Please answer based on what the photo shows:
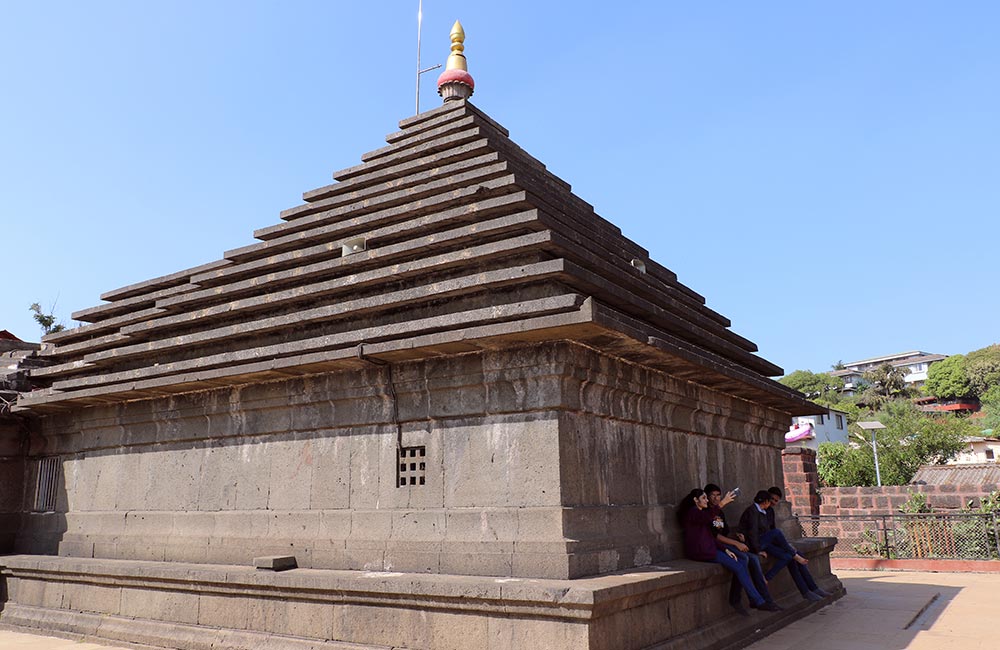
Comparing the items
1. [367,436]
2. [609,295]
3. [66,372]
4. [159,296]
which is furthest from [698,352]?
[66,372]

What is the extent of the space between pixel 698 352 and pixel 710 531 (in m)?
1.96

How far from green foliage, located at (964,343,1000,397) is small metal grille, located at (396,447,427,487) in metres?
100

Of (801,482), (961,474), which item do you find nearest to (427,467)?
(801,482)

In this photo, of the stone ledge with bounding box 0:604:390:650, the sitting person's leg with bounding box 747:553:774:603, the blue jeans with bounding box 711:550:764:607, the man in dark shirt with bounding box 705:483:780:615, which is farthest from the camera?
the sitting person's leg with bounding box 747:553:774:603

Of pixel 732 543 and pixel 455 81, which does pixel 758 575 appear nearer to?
pixel 732 543

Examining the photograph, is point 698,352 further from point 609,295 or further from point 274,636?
point 274,636

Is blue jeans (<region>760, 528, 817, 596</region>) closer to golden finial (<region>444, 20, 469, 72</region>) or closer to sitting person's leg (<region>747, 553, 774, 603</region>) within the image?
sitting person's leg (<region>747, 553, 774, 603</region>)

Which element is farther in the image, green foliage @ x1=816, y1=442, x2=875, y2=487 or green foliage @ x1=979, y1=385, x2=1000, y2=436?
green foliage @ x1=979, y1=385, x2=1000, y2=436

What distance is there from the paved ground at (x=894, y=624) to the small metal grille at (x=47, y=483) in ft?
6.54

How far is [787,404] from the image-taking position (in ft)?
35.3

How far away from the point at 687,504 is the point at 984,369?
101 m

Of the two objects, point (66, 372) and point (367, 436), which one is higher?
point (66, 372)

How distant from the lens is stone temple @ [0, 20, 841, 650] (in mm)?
6461

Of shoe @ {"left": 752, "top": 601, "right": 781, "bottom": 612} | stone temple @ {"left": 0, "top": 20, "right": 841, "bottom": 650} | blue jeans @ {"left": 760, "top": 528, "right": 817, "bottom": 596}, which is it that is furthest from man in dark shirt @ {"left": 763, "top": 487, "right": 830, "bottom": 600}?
shoe @ {"left": 752, "top": 601, "right": 781, "bottom": 612}
